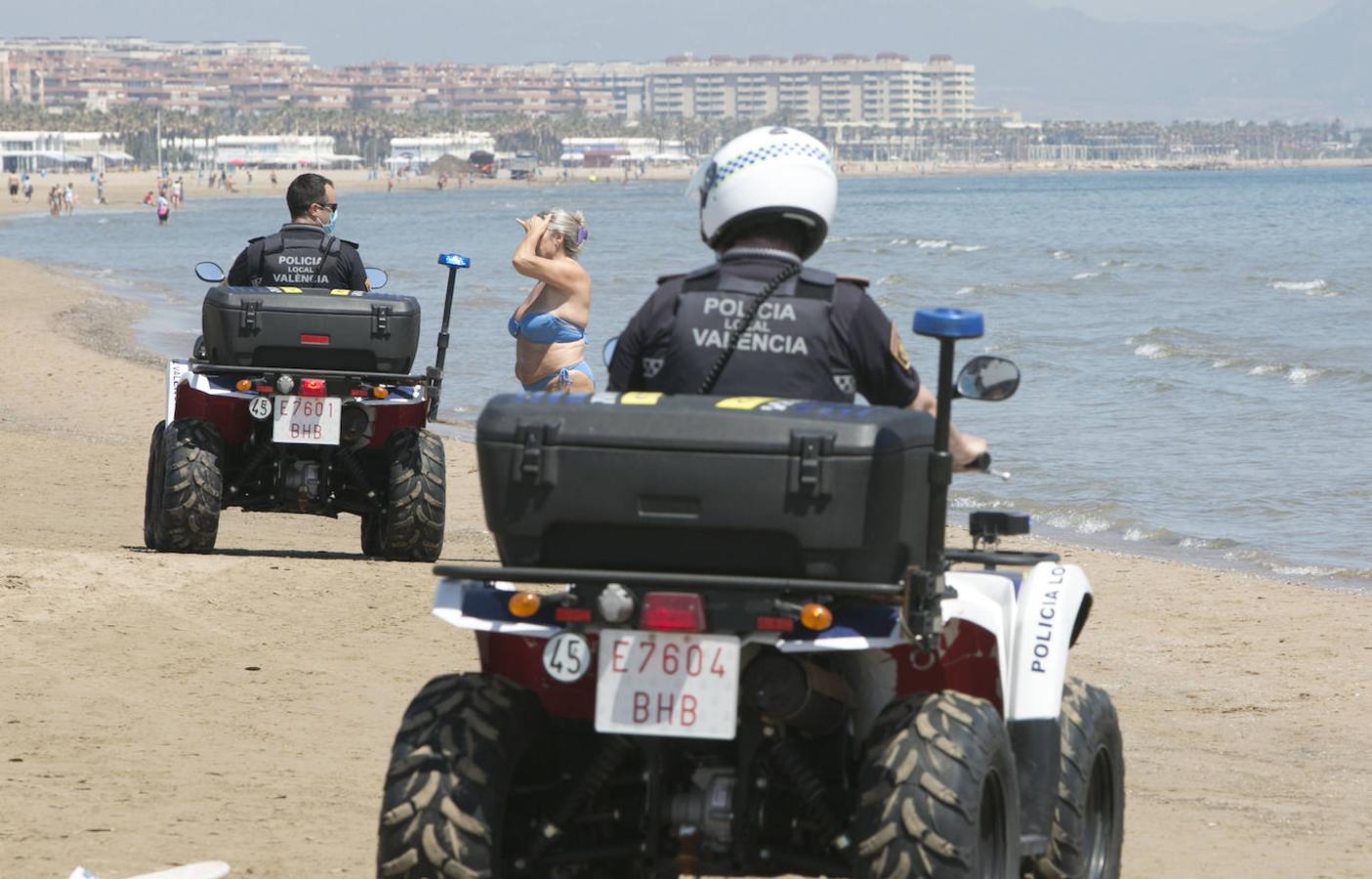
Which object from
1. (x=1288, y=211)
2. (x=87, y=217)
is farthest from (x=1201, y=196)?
(x=87, y=217)

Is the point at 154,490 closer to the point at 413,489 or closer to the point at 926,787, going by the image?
the point at 413,489

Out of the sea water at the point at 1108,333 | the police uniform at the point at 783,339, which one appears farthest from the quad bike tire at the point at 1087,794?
the sea water at the point at 1108,333

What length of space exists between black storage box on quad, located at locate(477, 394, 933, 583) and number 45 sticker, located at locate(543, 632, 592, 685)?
14 centimetres

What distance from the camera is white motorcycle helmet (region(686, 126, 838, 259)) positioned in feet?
14.5

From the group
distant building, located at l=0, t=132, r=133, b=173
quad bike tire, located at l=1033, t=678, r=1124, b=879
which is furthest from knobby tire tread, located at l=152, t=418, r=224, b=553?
distant building, located at l=0, t=132, r=133, b=173

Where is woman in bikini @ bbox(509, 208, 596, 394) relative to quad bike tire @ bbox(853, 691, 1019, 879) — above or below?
above

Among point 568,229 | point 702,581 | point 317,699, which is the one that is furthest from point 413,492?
point 702,581

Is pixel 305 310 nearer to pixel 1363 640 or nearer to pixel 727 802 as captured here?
pixel 1363 640

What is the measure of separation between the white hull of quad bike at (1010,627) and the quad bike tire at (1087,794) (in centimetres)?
18

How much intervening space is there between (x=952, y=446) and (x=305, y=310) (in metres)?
6.01

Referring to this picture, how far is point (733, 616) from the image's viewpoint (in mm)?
3914

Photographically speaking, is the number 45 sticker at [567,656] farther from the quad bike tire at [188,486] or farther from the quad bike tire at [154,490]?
the quad bike tire at [154,490]

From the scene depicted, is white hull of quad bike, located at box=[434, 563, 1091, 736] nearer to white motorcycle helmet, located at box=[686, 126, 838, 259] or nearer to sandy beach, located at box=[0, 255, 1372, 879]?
white motorcycle helmet, located at box=[686, 126, 838, 259]

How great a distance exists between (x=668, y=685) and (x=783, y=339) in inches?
29.3
